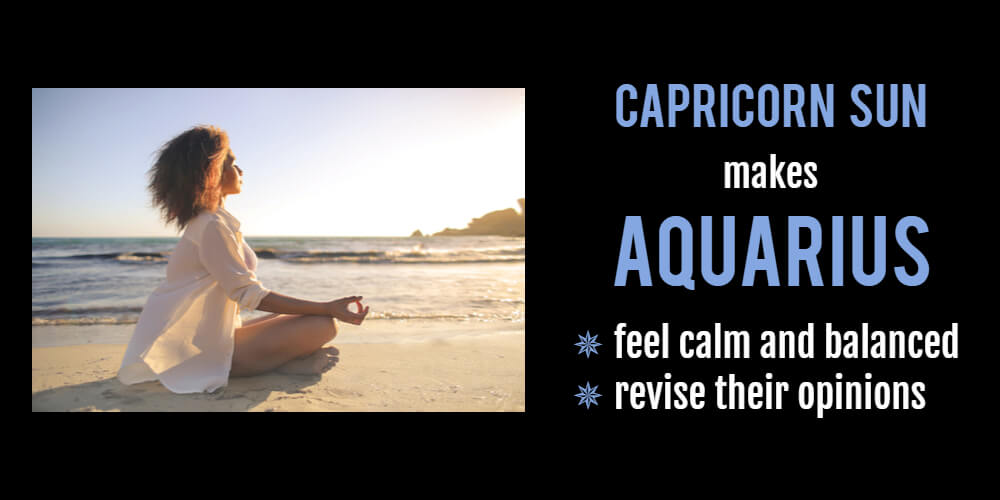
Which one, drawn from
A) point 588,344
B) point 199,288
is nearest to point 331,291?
point 199,288

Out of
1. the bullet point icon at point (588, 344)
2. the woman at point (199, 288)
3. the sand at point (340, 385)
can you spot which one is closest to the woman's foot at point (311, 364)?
the sand at point (340, 385)

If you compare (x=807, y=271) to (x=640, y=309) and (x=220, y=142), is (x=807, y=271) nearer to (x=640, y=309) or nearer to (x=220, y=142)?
(x=640, y=309)

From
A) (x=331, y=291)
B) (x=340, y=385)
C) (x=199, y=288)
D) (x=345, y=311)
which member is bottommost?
(x=340, y=385)

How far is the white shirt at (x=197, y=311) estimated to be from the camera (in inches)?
83.3

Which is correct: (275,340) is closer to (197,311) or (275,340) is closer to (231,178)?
(197,311)

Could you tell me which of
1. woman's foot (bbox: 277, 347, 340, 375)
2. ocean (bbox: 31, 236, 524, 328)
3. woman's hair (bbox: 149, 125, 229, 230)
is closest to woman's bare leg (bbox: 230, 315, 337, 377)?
woman's foot (bbox: 277, 347, 340, 375)

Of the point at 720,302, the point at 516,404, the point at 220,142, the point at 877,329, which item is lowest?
the point at 516,404

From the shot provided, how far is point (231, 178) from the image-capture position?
229 cm

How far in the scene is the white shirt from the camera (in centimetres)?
212

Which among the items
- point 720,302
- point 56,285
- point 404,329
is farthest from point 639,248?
point 56,285

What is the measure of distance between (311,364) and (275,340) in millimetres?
252

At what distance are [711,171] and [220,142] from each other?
230 centimetres

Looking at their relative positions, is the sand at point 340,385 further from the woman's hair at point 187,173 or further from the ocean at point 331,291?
the ocean at point 331,291

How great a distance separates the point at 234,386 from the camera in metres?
2.33
